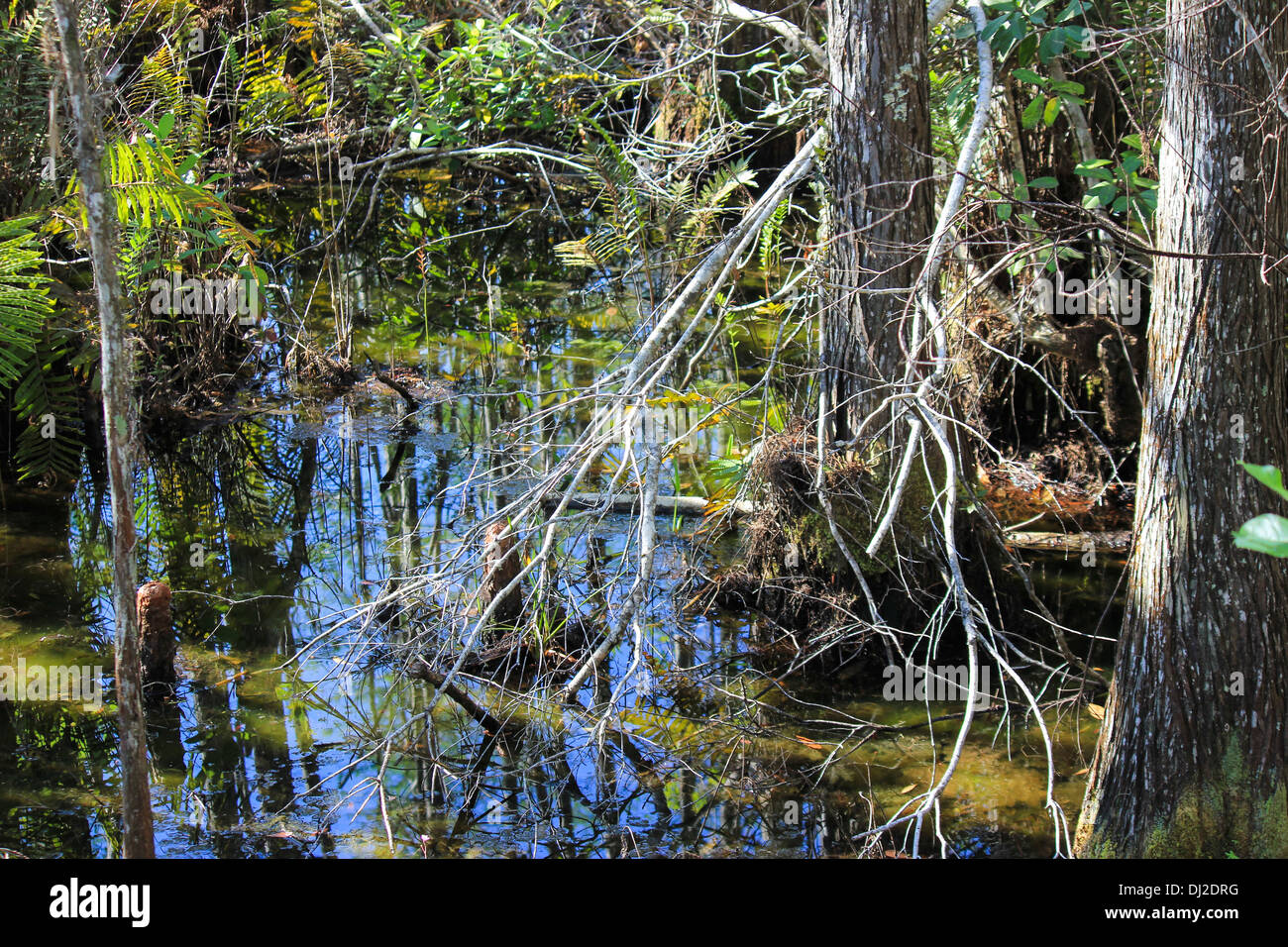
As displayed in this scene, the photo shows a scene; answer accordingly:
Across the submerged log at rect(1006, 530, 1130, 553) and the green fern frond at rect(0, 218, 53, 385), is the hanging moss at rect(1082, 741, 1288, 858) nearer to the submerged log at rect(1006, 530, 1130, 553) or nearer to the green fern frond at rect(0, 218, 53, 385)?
the submerged log at rect(1006, 530, 1130, 553)

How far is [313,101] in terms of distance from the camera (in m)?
9.93

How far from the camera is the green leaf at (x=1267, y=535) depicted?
1.49 meters

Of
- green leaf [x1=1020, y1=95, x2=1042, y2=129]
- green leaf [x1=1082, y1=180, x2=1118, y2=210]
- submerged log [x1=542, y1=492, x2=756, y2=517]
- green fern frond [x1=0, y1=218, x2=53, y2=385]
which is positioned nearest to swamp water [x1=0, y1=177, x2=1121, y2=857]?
submerged log [x1=542, y1=492, x2=756, y2=517]

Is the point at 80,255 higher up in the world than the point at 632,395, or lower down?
higher up

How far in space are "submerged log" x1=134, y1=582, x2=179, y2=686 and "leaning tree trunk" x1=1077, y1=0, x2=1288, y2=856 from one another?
3.85 metres

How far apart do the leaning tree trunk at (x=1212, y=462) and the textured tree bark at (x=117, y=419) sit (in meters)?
2.98

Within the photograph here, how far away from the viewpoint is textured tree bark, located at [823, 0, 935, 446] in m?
4.99

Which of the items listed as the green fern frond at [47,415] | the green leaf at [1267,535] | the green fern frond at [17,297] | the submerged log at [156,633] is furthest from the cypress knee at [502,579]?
the green leaf at [1267,535]
